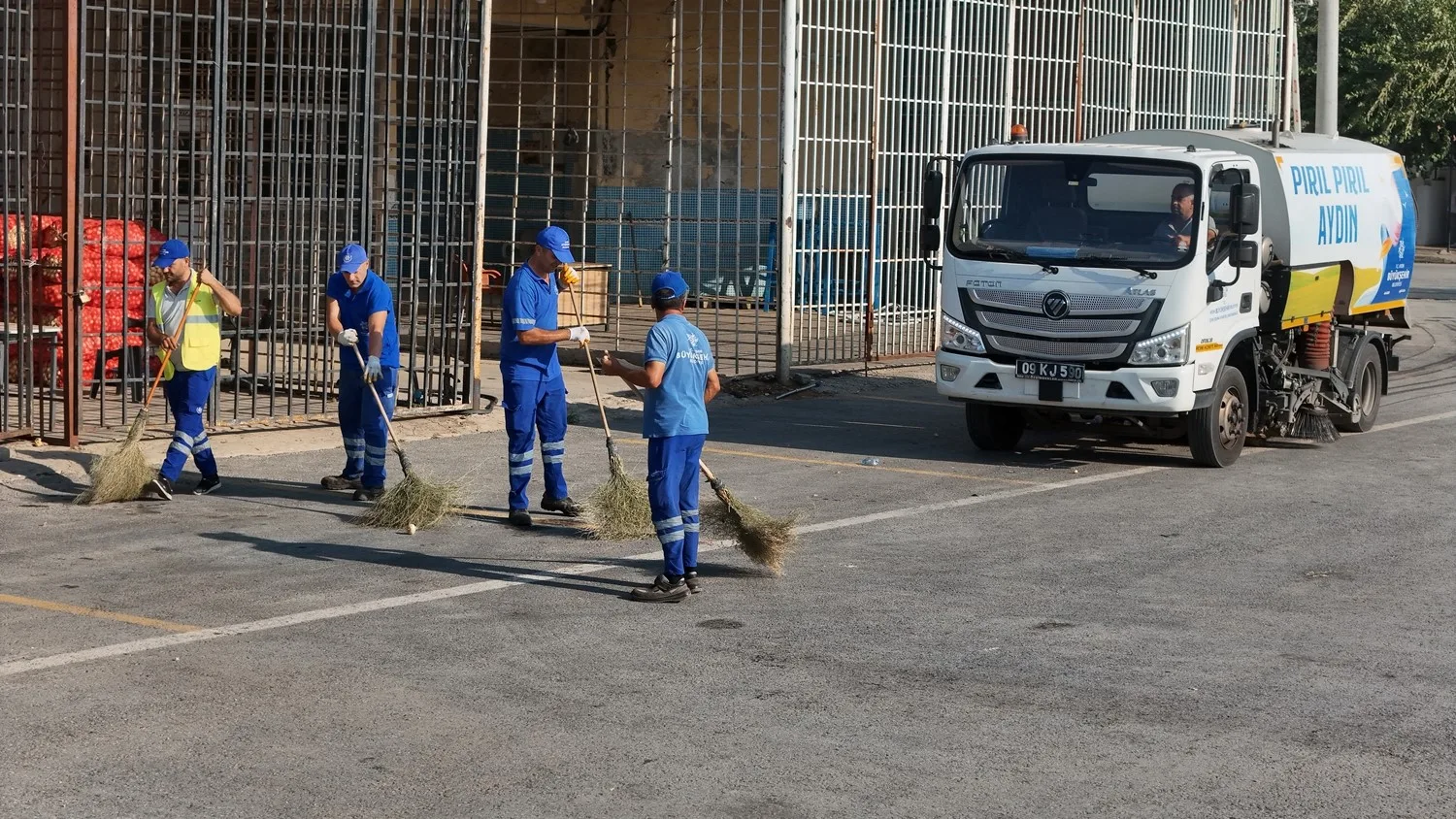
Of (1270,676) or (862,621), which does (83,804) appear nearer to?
(862,621)

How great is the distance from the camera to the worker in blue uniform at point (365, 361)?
458 inches

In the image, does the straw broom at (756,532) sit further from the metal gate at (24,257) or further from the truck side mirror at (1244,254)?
the metal gate at (24,257)

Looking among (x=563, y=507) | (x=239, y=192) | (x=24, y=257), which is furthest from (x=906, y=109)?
(x=24, y=257)

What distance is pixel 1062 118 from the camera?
2222cm

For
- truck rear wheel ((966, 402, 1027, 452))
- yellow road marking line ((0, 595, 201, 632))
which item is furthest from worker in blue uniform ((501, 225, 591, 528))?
truck rear wheel ((966, 402, 1027, 452))

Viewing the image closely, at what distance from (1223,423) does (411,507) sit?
20.8 feet

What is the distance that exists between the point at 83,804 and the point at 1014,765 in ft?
10.1

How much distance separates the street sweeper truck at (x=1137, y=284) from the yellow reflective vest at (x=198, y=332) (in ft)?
17.5

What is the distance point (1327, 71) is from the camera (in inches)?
885

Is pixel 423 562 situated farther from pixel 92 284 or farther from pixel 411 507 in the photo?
pixel 92 284

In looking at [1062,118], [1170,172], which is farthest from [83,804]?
[1062,118]

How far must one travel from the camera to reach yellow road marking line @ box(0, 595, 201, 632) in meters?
8.25

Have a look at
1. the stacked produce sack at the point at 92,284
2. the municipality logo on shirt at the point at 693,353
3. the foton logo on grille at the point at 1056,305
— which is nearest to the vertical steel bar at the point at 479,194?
the stacked produce sack at the point at 92,284

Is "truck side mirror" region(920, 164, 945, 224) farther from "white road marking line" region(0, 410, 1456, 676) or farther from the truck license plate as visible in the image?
"white road marking line" region(0, 410, 1456, 676)
